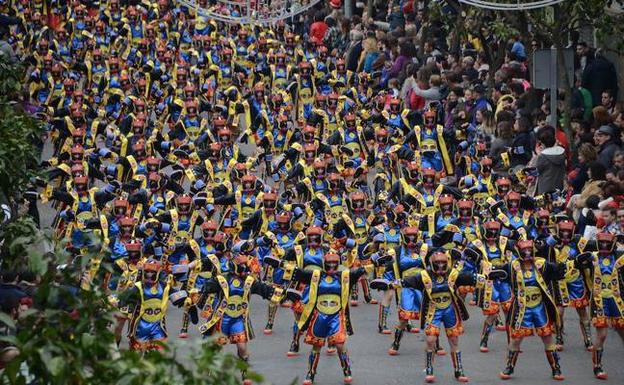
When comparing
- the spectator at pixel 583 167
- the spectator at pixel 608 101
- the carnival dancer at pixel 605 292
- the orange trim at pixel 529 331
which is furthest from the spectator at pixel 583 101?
the orange trim at pixel 529 331

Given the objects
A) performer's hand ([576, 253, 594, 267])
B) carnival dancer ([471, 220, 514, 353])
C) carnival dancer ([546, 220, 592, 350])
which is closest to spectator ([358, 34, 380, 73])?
carnival dancer ([471, 220, 514, 353])

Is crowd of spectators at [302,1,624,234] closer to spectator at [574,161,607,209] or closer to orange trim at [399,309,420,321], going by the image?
spectator at [574,161,607,209]

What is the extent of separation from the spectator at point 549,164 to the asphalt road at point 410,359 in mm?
2900

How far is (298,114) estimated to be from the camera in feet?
113

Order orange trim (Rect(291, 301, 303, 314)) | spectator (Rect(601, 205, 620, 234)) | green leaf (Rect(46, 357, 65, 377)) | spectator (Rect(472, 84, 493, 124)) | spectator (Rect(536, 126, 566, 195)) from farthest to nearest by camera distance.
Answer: spectator (Rect(472, 84, 493, 124)) < spectator (Rect(536, 126, 566, 195)) < spectator (Rect(601, 205, 620, 234)) < orange trim (Rect(291, 301, 303, 314)) < green leaf (Rect(46, 357, 65, 377))

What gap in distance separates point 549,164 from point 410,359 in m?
5.77

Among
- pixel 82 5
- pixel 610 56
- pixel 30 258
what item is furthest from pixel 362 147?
pixel 30 258

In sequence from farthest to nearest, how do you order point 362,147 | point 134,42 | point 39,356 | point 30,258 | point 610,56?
point 134,42 → point 610,56 → point 362,147 → point 30,258 → point 39,356

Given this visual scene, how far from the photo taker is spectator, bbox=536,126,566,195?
2530cm

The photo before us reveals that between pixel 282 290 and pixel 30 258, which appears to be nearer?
pixel 30 258

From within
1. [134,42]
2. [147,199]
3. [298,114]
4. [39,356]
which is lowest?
[39,356]

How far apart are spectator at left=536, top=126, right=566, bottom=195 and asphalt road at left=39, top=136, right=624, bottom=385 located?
2900mm

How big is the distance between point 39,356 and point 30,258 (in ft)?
2.96

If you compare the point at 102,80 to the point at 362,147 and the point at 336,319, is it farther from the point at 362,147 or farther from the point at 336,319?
the point at 336,319
